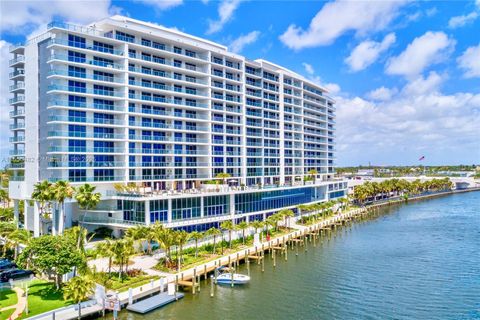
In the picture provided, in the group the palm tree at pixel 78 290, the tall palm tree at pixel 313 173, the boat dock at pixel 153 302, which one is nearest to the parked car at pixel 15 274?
the palm tree at pixel 78 290

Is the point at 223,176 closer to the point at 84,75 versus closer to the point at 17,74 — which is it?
A: the point at 84,75

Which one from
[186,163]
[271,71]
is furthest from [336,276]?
[271,71]

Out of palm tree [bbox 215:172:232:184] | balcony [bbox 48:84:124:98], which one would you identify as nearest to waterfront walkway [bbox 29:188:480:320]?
palm tree [bbox 215:172:232:184]

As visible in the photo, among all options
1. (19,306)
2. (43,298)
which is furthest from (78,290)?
(19,306)

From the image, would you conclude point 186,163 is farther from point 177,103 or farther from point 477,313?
point 477,313

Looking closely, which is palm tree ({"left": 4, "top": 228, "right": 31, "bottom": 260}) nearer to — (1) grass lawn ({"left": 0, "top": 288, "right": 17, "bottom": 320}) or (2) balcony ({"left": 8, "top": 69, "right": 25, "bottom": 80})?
(1) grass lawn ({"left": 0, "top": 288, "right": 17, "bottom": 320})

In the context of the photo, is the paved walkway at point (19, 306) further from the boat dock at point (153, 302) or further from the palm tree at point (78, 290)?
the boat dock at point (153, 302)
